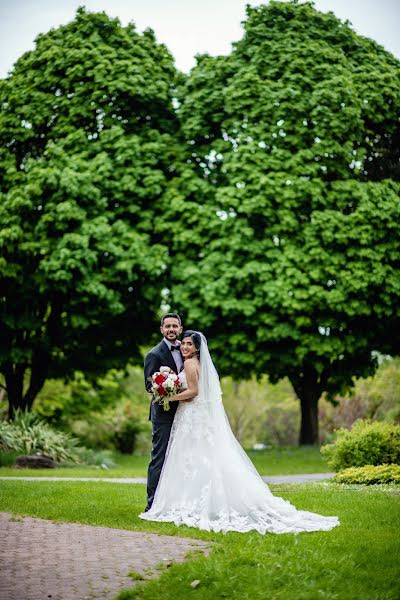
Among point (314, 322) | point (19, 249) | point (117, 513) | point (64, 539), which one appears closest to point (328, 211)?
point (314, 322)

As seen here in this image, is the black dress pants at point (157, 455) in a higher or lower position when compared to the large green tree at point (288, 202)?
lower

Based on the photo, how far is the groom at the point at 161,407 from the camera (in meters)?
9.16

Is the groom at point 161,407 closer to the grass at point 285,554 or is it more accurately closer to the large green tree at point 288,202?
the grass at point 285,554

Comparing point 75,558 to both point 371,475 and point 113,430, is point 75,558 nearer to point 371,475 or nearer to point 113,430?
point 371,475

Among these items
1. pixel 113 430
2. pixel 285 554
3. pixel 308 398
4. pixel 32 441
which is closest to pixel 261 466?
pixel 308 398

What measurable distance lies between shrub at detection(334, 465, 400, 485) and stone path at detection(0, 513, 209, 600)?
574 centimetres

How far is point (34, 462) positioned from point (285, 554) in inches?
464

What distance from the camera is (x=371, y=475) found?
12.1 meters

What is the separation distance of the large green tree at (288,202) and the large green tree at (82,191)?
1204 mm

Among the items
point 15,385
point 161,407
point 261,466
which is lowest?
point 261,466

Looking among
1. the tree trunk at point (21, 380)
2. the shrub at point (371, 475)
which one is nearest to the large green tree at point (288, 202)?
the tree trunk at point (21, 380)

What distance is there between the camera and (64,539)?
7.51 metres

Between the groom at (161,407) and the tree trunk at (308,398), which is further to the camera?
the tree trunk at (308,398)

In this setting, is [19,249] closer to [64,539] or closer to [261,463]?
[261,463]
